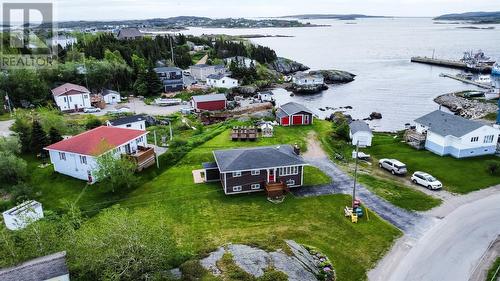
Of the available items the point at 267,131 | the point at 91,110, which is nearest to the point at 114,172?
the point at 267,131

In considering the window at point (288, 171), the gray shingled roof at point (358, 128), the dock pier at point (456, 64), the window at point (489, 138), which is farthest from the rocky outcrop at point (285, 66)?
the window at point (288, 171)

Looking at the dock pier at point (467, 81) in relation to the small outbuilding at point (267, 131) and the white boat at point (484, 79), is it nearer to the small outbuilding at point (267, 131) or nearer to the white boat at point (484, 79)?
the white boat at point (484, 79)

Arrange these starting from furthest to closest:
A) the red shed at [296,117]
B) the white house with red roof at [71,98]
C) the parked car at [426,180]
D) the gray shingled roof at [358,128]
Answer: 1. the white house with red roof at [71,98]
2. the red shed at [296,117]
3. the gray shingled roof at [358,128]
4. the parked car at [426,180]

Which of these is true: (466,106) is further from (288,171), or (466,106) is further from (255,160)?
(255,160)

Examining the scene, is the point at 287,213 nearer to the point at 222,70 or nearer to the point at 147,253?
the point at 147,253

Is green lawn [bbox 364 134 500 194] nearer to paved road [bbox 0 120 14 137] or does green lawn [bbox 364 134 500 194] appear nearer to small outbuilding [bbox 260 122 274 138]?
small outbuilding [bbox 260 122 274 138]

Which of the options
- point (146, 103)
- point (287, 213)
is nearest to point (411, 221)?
point (287, 213)
